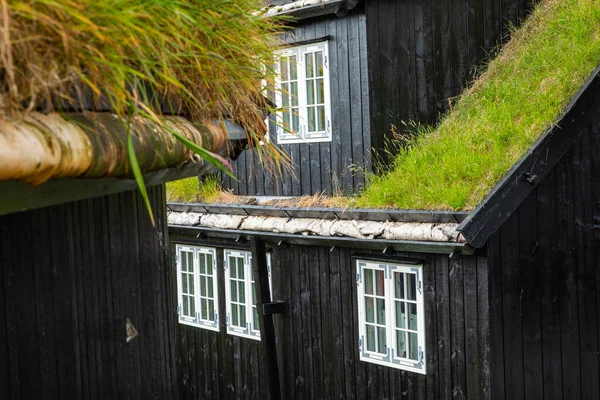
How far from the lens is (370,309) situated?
382 inches

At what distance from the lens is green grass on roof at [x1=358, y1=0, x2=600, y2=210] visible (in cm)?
873

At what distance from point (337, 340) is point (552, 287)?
244 centimetres

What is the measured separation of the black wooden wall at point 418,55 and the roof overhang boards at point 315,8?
0.27 meters

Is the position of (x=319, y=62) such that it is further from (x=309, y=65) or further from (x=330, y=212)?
(x=330, y=212)

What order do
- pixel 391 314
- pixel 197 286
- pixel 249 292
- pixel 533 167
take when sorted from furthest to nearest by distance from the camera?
pixel 197 286
pixel 249 292
pixel 391 314
pixel 533 167

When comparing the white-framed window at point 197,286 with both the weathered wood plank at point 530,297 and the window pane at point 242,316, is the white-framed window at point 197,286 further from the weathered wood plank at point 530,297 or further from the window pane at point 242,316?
the weathered wood plank at point 530,297

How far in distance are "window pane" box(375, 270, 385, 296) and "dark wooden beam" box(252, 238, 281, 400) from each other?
1.75 meters

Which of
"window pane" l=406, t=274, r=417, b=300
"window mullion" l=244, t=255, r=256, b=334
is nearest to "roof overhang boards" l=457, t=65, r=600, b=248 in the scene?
"window pane" l=406, t=274, r=417, b=300

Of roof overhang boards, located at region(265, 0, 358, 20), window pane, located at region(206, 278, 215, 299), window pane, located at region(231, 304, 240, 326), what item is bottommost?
window pane, located at region(231, 304, 240, 326)

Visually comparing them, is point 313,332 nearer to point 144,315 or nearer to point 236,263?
point 236,263

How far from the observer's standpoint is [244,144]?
4.04 metres

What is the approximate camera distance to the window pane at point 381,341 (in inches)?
376

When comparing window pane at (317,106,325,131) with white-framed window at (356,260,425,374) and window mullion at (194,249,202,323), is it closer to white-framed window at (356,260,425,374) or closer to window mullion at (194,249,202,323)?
white-framed window at (356,260,425,374)

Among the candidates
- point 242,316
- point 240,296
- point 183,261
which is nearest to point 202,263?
point 183,261
